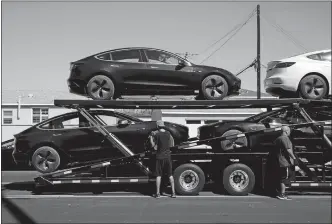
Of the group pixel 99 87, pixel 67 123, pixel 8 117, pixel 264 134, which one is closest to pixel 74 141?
pixel 67 123

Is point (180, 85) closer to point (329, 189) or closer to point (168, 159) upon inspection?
point (168, 159)

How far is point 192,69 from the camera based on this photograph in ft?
30.4

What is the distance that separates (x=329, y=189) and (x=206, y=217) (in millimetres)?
3857

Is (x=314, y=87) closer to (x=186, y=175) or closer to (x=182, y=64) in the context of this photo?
(x=182, y=64)

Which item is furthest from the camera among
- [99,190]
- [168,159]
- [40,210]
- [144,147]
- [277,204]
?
[99,190]

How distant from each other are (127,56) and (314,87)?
175 inches

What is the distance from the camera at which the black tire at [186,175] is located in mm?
8711

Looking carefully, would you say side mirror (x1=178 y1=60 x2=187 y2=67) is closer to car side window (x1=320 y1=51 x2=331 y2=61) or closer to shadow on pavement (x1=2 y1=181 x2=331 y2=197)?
shadow on pavement (x1=2 y1=181 x2=331 y2=197)

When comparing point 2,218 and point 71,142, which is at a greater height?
point 71,142

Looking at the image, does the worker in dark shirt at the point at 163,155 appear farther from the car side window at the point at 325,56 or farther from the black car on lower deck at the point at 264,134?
the car side window at the point at 325,56

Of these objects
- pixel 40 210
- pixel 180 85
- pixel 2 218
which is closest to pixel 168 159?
pixel 180 85

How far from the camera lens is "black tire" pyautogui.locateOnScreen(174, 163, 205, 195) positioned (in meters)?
8.71

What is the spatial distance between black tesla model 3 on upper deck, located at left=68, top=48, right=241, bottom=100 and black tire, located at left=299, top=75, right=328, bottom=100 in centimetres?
173

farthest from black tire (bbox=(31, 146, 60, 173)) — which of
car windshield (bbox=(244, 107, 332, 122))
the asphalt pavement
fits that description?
car windshield (bbox=(244, 107, 332, 122))
